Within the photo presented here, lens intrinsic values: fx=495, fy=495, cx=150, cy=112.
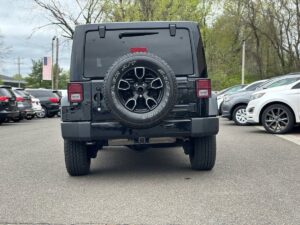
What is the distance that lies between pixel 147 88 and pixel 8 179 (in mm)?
2368

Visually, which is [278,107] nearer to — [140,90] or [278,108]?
[278,108]

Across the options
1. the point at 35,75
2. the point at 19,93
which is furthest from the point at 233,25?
the point at 35,75

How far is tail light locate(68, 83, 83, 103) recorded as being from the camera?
20.5 feet

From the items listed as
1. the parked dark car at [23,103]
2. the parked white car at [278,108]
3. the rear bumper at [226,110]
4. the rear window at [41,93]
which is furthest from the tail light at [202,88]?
the rear window at [41,93]

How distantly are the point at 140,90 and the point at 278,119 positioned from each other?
691 centimetres

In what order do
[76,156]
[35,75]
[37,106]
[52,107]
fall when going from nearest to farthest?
[76,156], [37,106], [52,107], [35,75]

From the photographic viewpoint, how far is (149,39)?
6562mm

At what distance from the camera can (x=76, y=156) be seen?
6.63 meters

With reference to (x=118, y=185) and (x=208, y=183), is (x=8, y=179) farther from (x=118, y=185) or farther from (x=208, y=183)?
(x=208, y=183)

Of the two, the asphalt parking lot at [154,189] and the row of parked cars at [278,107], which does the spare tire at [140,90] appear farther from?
the row of parked cars at [278,107]

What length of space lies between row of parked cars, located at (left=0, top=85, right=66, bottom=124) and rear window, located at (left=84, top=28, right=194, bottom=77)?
731cm

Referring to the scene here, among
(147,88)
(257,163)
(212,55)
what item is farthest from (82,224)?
(212,55)

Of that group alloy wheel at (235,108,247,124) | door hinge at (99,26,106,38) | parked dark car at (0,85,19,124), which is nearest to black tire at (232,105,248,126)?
alloy wheel at (235,108,247,124)

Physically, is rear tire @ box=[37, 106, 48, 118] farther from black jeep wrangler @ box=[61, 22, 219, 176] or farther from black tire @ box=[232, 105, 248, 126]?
black jeep wrangler @ box=[61, 22, 219, 176]
